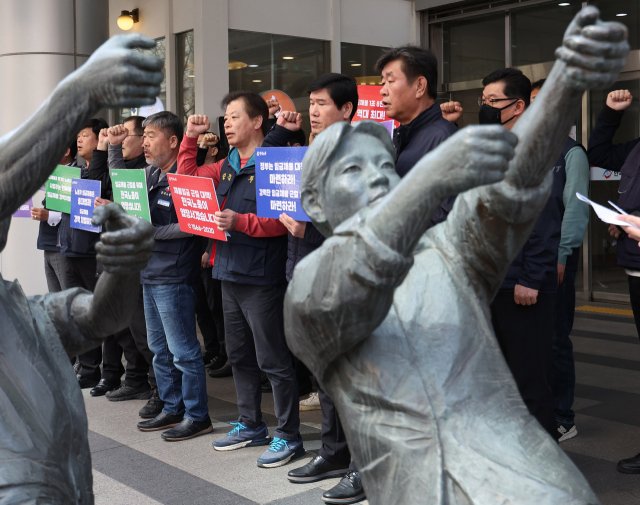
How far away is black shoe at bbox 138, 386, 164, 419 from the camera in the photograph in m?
5.25

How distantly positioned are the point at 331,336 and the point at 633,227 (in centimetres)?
213

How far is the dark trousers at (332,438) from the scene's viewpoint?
3963mm

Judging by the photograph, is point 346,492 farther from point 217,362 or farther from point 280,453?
point 217,362

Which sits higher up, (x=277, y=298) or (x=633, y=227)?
(x=633, y=227)

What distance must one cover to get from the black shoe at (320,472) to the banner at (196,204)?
142 cm

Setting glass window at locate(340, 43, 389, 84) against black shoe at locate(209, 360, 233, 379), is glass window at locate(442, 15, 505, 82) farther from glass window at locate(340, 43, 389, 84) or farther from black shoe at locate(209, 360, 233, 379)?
black shoe at locate(209, 360, 233, 379)

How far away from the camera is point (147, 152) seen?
5.18 metres

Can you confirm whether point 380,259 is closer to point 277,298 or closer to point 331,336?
point 331,336

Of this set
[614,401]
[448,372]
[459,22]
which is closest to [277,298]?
[614,401]

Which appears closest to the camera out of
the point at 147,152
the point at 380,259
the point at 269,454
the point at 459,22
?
the point at 380,259

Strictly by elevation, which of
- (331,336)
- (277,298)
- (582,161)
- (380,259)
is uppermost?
(582,161)

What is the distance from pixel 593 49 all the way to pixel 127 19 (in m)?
9.71

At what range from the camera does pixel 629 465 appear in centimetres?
390

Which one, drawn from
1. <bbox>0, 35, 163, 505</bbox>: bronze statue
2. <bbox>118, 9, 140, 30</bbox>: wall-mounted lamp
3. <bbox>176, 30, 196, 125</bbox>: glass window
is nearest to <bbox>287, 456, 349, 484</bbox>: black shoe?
<bbox>0, 35, 163, 505</bbox>: bronze statue
